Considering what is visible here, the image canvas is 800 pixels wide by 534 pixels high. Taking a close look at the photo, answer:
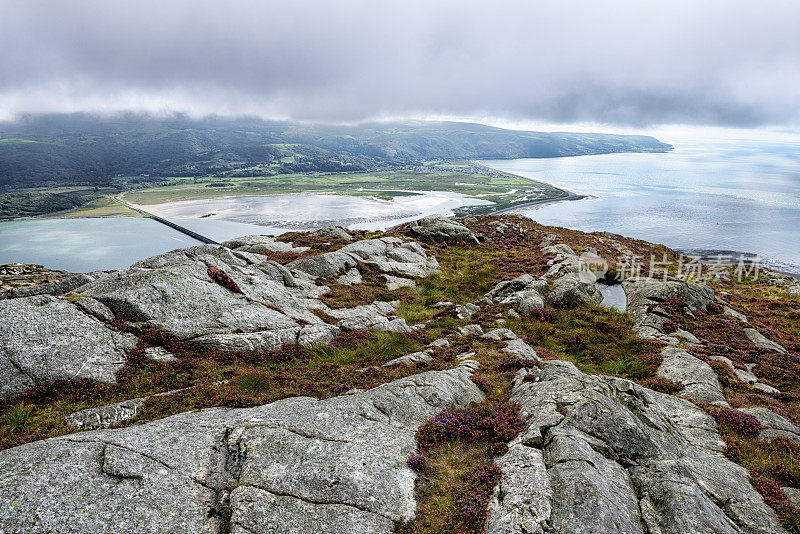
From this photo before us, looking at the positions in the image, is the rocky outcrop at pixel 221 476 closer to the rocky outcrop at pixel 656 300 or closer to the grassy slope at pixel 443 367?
the grassy slope at pixel 443 367

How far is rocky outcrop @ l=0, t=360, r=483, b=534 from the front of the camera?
7410 millimetres

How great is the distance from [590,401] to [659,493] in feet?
10.3

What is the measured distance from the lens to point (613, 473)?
32.6 ft

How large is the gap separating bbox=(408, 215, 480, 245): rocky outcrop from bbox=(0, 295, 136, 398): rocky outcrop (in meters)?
53.6

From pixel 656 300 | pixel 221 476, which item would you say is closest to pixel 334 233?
pixel 656 300

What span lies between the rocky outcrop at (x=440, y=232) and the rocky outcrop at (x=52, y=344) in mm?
53633

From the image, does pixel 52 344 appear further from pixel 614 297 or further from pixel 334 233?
pixel 334 233

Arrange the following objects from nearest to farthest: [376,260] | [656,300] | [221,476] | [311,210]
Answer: [221,476]
[656,300]
[376,260]
[311,210]

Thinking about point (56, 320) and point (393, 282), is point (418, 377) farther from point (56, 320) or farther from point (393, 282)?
point (393, 282)

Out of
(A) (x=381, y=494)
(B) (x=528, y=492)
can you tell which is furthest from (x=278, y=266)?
(B) (x=528, y=492)

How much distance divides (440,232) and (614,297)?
3515cm

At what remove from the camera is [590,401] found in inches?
477

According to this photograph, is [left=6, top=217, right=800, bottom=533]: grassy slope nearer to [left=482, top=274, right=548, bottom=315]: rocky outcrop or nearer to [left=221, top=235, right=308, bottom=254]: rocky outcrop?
[left=482, top=274, right=548, bottom=315]: rocky outcrop

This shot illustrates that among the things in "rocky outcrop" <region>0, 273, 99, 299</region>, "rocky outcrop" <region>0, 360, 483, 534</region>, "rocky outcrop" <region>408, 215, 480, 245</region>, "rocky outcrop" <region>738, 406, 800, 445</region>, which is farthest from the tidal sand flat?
"rocky outcrop" <region>0, 360, 483, 534</region>
